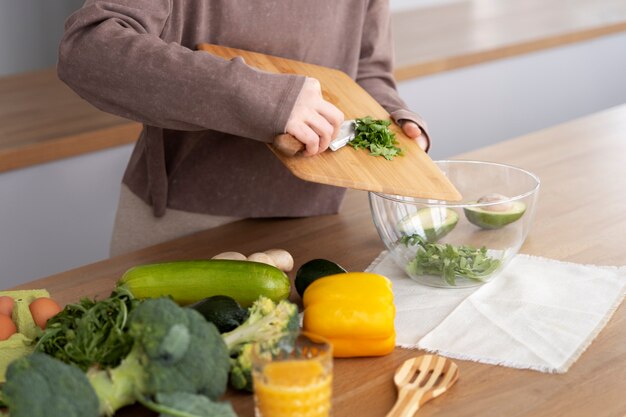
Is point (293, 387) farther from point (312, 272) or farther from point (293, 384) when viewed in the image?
point (312, 272)

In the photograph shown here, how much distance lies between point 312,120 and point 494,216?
0.94ft

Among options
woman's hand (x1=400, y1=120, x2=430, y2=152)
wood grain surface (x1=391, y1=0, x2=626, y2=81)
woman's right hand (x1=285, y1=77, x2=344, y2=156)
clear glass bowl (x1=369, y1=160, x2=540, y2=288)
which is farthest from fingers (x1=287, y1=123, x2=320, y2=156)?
wood grain surface (x1=391, y1=0, x2=626, y2=81)

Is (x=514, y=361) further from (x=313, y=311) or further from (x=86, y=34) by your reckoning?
(x=86, y=34)

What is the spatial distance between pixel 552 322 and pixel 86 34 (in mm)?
777

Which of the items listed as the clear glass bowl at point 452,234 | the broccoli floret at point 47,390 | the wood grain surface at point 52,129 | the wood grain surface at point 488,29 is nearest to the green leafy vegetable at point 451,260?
the clear glass bowl at point 452,234

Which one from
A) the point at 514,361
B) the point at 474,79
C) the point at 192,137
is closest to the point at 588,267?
the point at 514,361

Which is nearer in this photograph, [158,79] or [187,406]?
[187,406]

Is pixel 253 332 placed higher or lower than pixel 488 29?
higher

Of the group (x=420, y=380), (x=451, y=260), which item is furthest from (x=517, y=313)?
(x=420, y=380)

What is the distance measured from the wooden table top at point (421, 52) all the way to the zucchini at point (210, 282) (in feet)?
3.44

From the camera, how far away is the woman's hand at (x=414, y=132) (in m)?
1.45

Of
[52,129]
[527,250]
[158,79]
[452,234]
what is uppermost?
[158,79]

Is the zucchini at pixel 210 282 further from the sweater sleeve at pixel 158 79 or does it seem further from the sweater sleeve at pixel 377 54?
the sweater sleeve at pixel 377 54

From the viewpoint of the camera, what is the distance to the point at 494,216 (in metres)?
1.27
